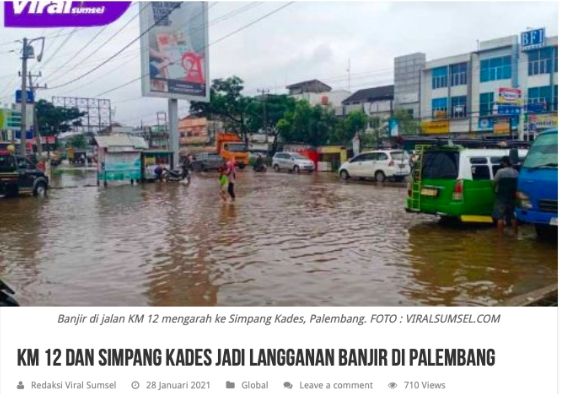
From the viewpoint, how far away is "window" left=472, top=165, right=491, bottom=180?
9109mm

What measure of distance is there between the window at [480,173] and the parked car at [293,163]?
76.0 feet

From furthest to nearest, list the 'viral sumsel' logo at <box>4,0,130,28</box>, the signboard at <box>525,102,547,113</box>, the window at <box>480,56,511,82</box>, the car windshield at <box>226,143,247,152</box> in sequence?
the car windshield at <box>226,143,247,152</box>, the window at <box>480,56,511,82</box>, the signboard at <box>525,102,547,113</box>, the 'viral sumsel' logo at <box>4,0,130,28</box>

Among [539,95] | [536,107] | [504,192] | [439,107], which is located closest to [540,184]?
[504,192]

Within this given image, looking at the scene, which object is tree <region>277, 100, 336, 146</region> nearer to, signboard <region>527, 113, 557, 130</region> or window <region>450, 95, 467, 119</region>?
window <region>450, 95, 467, 119</region>

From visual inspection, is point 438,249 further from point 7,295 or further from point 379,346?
point 7,295

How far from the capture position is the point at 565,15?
3924 mm


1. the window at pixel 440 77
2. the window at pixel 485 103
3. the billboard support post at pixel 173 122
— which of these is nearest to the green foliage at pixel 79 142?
the billboard support post at pixel 173 122

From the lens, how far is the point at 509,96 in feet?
84.6

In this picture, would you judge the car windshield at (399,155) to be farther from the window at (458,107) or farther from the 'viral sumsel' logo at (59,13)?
the 'viral sumsel' logo at (59,13)

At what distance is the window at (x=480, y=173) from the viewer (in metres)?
9.11

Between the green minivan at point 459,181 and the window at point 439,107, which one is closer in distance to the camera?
the green minivan at point 459,181

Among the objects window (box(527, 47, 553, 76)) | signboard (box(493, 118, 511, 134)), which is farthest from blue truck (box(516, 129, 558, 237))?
signboard (box(493, 118, 511, 134))

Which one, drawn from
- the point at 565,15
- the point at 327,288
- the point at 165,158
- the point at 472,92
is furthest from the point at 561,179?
the point at 472,92

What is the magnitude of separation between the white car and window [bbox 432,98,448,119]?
14025 millimetres
